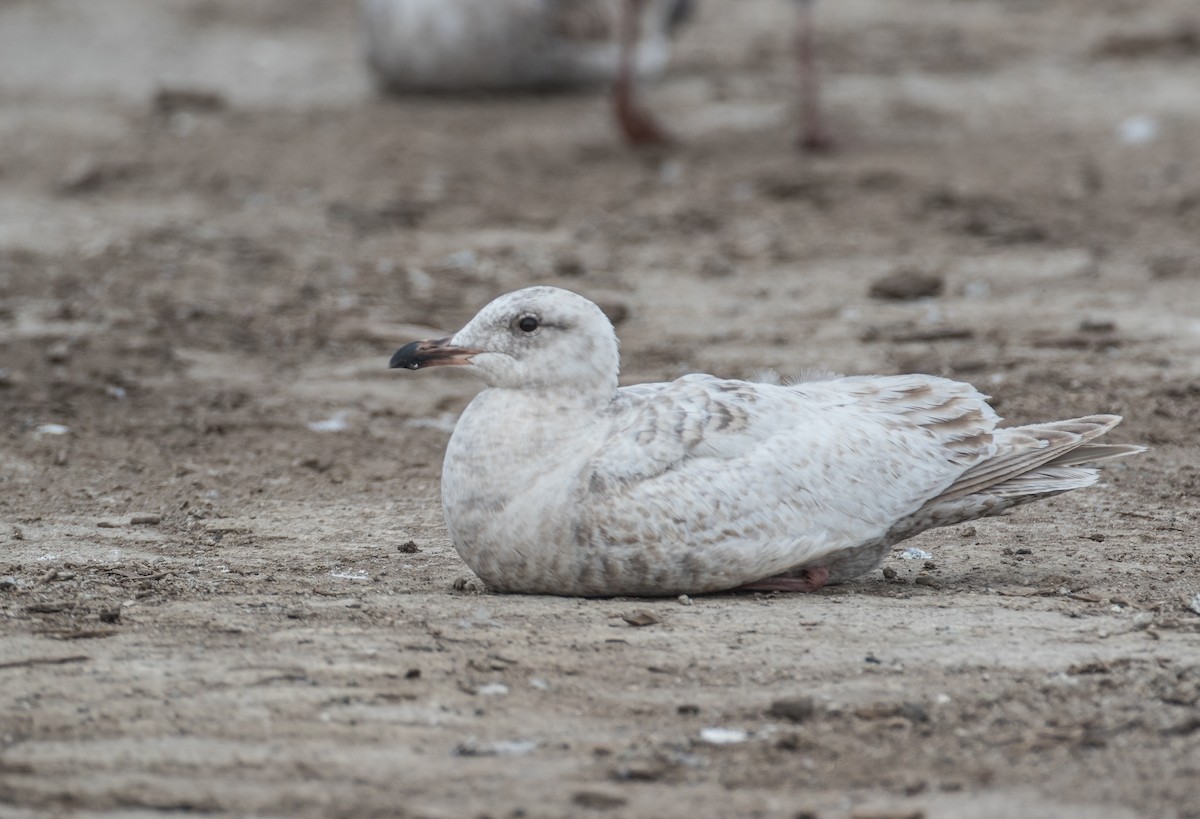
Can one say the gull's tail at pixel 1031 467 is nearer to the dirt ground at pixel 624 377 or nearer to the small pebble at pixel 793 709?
the dirt ground at pixel 624 377

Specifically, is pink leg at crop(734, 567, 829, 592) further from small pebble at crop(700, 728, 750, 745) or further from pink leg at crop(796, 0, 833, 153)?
pink leg at crop(796, 0, 833, 153)

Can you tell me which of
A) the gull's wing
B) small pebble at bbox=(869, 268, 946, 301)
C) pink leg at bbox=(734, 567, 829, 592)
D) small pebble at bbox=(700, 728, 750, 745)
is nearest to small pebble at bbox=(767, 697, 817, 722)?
small pebble at bbox=(700, 728, 750, 745)

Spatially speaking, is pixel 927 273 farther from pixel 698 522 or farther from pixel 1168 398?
pixel 698 522

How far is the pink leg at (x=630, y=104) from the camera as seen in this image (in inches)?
471

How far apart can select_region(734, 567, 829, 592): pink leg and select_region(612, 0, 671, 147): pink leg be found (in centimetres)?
734

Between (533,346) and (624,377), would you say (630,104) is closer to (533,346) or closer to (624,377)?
(624,377)

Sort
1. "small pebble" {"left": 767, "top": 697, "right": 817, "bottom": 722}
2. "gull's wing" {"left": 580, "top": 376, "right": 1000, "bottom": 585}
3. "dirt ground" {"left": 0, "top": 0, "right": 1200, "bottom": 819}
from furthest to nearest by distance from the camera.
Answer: "gull's wing" {"left": 580, "top": 376, "right": 1000, "bottom": 585}, "small pebble" {"left": 767, "top": 697, "right": 817, "bottom": 722}, "dirt ground" {"left": 0, "top": 0, "right": 1200, "bottom": 819}

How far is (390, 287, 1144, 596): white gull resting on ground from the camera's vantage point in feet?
15.7

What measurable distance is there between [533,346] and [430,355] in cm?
30

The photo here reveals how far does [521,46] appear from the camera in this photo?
13969mm

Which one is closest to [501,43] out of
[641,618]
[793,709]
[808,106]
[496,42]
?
[496,42]

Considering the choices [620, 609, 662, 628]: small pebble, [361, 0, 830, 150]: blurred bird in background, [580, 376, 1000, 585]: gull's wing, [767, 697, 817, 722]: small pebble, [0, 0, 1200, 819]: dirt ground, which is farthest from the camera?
[361, 0, 830, 150]: blurred bird in background

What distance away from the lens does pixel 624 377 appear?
7.83 m

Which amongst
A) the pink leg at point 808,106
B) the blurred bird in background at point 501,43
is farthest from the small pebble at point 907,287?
the blurred bird in background at point 501,43
